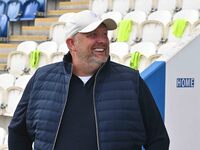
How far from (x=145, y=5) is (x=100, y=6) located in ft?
3.06

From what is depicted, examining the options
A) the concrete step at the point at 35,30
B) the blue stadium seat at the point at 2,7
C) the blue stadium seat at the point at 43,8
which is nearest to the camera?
the concrete step at the point at 35,30

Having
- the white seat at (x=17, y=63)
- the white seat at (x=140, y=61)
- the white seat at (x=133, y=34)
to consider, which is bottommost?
the white seat at (x=17, y=63)

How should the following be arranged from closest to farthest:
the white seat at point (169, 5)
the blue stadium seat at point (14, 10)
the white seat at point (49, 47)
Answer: the white seat at point (169, 5), the white seat at point (49, 47), the blue stadium seat at point (14, 10)

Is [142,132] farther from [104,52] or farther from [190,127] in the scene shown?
[190,127]

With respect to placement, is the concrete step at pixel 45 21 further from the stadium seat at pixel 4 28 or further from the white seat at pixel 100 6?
the white seat at pixel 100 6

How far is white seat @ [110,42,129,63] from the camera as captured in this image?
6.03m

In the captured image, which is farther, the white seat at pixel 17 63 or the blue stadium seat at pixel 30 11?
the blue stadium seat at pixel 30 11

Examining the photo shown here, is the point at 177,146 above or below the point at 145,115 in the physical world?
below

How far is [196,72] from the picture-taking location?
9.70 feet

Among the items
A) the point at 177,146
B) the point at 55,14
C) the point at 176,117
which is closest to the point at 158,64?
the point at 176,117

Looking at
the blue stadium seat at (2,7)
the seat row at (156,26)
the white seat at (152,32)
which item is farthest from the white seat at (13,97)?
the blue stadium seat at (2,7)

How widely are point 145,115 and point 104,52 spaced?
29 cm

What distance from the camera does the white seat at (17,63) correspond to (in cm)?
730

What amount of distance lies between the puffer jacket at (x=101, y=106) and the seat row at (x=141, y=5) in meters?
5.21
